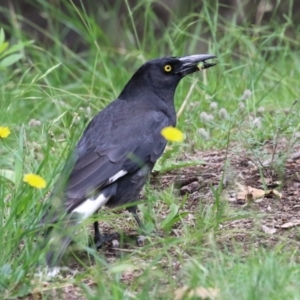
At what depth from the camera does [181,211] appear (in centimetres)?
466

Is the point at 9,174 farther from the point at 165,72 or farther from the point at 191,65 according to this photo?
the point at 191,65

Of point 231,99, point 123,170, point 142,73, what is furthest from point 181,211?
point 231,99

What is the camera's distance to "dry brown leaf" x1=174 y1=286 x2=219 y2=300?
10.9ft

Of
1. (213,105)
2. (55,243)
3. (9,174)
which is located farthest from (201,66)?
(55,243)

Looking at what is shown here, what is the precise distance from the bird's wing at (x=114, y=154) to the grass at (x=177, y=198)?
0.38ft

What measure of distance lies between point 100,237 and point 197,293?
1.27m

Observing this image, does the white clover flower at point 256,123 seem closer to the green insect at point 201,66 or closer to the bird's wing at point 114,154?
the green insect at point 201,66

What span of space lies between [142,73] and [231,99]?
3.68ft

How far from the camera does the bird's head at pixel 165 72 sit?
527 cm

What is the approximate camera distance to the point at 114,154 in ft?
15.0

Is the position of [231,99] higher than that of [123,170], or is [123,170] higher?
[123,170]

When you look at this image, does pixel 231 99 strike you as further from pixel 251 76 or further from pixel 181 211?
pixel 181 211

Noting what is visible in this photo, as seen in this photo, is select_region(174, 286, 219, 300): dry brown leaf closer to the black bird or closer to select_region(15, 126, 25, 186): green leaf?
the black bird

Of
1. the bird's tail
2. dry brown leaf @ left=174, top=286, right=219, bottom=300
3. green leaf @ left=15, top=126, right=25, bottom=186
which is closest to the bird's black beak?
green leaf @ left=15, top=126, right=25, bottom=186
